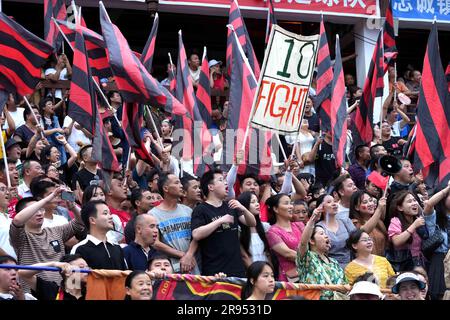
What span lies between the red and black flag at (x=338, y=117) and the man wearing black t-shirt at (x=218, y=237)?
311cm

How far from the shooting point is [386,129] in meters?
15.3

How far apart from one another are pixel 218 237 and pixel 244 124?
2.55m

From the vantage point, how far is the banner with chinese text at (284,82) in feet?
34.9

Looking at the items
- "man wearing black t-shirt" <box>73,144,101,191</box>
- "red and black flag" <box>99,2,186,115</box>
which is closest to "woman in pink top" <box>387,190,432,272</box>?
"red and black flag" <box>99,2,186,115</box>

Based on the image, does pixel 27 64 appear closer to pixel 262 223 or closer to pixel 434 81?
pixel 262 223

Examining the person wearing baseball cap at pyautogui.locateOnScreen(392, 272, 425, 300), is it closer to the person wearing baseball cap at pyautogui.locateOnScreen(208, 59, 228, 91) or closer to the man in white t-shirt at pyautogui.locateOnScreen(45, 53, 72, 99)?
the man in white t-shirt at pyautogui.locateOnScreen(45, 53, 72, 99)

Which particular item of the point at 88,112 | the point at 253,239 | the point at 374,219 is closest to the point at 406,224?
the point at 374,219

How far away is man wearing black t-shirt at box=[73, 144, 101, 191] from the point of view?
11.3 metres

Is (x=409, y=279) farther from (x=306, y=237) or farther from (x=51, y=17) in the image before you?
(x=51, y=17)

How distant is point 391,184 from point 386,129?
3309 mm

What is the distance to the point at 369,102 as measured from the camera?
1330 cm

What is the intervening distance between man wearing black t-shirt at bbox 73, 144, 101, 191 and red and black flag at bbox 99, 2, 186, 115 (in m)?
1.04

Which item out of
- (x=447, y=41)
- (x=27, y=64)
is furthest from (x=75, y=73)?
(x=447, y=41)

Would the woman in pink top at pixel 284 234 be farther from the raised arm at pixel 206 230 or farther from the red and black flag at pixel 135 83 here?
the red and black flag at pixel 135 83
